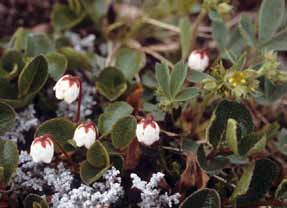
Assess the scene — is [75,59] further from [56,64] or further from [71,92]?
[71,92]

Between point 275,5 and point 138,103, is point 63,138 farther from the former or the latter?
point 275,5

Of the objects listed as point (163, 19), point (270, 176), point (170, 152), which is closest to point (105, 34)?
point (163, 19)

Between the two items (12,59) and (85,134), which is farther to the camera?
(12,59)

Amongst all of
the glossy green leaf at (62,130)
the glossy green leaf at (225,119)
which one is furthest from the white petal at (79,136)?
the glossy green leaf at (225,119)

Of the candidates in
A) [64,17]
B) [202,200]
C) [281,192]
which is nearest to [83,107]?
[64,17]

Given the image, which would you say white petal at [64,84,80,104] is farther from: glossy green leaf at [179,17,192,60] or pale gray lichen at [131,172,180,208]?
glossy green leaf at [179,17,192,60]

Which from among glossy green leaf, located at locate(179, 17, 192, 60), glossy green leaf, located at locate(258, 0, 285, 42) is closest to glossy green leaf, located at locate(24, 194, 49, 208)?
glossy green leaf, located at locate(179, 17, 192, 60)
